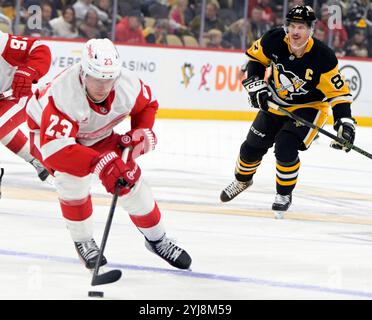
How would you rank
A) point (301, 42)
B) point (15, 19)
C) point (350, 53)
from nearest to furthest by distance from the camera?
point (301, 42), point (15, 19), point (350, 53)

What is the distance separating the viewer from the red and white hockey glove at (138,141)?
4633mm

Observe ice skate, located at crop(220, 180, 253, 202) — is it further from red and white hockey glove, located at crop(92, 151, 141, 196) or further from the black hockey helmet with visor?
red and white hockey glove, located at crop(92, 151, 141, 196)

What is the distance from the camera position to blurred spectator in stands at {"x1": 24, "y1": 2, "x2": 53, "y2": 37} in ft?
41.0

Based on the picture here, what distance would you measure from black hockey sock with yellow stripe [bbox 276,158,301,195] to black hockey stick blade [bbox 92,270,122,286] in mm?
2469

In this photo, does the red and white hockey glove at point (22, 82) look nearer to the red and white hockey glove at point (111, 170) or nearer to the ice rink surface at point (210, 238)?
the ice rink surface at point (210, 238)

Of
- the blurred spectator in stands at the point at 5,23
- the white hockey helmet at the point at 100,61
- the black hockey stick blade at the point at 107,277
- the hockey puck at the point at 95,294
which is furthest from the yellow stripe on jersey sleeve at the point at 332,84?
the blurred spectator in stands at the point at 5,23

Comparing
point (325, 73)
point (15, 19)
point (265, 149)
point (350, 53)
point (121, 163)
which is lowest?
point (350, 53)

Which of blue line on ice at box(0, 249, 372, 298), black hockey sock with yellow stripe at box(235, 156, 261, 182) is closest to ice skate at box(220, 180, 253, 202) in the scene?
black hockey sock with yellow stripe at box(235, 156, 261, 182)

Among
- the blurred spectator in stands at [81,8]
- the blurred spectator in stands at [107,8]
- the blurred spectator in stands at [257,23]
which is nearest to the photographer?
the blurred spectator in stands at [81,8]

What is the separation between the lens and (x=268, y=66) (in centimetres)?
702

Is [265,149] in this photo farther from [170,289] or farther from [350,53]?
[350,53]

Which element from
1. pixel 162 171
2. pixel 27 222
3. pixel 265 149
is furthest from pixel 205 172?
pixel 27 222

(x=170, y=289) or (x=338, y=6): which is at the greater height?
(x=170, y=289)

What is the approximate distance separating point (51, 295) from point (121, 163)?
0.56m
